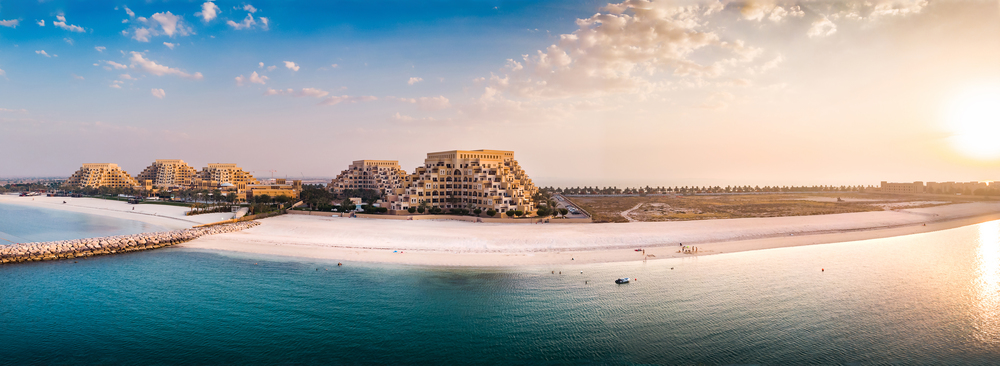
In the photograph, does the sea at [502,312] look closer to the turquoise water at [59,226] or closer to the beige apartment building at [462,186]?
the turquoise water at [59,226]

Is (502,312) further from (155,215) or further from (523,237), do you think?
(155,215)

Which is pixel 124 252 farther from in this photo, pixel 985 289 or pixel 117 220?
pixel 985 289

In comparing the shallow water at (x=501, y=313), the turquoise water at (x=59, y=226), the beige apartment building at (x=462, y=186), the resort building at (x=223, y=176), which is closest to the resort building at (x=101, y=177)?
the resort building at (x=223, y=176)

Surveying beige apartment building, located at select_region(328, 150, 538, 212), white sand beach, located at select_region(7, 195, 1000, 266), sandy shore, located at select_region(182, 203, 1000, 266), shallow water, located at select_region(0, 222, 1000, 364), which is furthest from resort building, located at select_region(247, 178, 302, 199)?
shallow water, located at select_region(0, 222, 1000, 364)

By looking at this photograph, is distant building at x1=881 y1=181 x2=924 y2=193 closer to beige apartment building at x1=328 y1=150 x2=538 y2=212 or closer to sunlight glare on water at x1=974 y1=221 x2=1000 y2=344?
sunlight glare on water at x1=974 y1=221 x2=1000 y2=344

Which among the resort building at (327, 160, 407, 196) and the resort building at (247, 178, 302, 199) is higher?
the resort building at (327, 160, 407, 196)

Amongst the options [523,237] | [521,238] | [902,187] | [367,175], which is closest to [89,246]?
[521,238]
